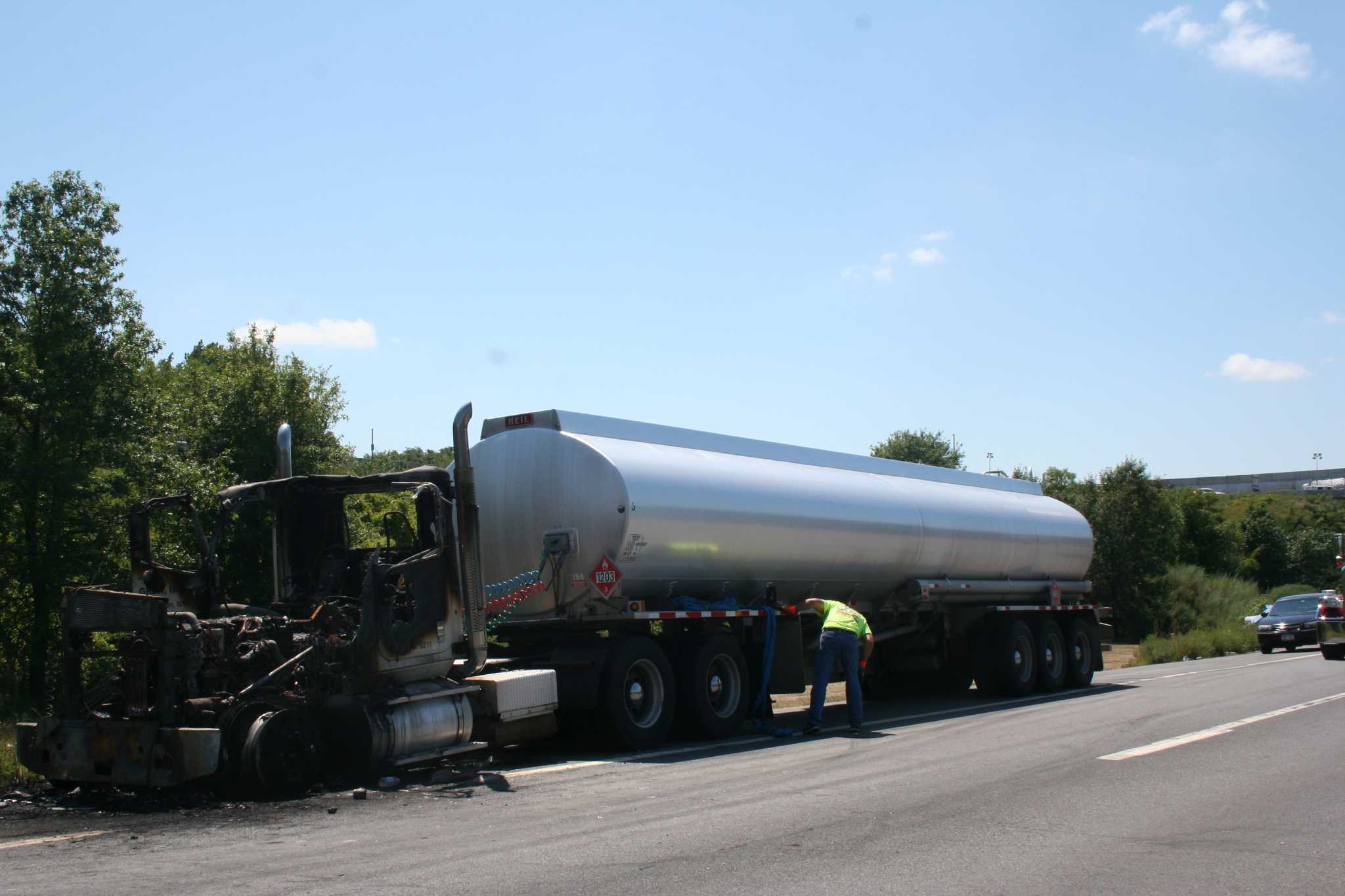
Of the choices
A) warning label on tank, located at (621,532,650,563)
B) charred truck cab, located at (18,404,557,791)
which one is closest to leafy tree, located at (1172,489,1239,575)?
warning label on tank, located at (621,532,650,563)

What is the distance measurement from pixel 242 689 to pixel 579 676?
3.33 m

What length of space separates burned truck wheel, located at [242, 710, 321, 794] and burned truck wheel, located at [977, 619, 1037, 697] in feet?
39.7

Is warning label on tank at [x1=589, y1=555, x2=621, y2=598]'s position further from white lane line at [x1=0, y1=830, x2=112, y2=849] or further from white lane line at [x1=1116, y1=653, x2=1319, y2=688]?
white lane line at [x1=1116, y1=653, x2=1319, y2=688]

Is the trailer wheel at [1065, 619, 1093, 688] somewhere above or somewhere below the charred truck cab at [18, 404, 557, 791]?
below

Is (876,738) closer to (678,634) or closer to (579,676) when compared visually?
(678,634)

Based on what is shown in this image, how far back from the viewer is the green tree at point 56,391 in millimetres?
20172

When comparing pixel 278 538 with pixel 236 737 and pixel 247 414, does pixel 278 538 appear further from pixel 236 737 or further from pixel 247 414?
pixel 247 414

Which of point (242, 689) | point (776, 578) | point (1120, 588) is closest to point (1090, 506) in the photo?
point (1120, 588)

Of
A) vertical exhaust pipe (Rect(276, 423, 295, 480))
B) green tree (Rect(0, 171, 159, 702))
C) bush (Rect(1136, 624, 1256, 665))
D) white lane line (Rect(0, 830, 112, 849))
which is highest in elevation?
green tree (Rect(0, 171, 159, 702))

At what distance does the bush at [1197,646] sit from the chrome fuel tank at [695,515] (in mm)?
15249

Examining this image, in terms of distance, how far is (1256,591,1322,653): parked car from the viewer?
2950 cm

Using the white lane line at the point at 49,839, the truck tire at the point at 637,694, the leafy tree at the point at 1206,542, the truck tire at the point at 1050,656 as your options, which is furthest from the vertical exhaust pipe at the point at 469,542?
the leafy tree at the point at 1206,542

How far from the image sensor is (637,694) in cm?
1180

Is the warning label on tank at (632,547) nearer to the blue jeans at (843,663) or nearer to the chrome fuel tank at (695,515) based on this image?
the chrome fuel tank at (695,515)
